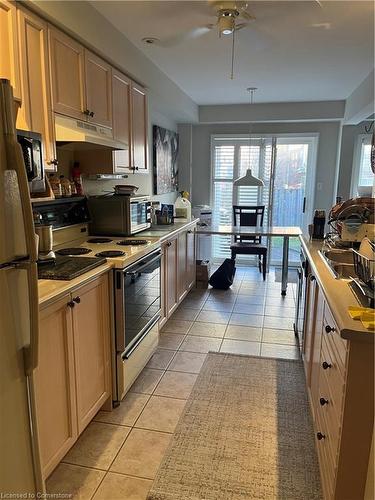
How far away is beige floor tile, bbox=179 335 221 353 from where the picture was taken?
10.2 feet

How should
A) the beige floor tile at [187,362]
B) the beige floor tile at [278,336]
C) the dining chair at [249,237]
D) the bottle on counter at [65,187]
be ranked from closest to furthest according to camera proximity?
the bottle on counter at [65,187], the beige floor tile at [187,362], the beige floor tile at [278,336], the dining chair at [249,237]

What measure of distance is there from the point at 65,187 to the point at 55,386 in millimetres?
1488

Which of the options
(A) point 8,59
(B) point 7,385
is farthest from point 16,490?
(A) point 8,59

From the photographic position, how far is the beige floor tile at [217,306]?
13.4ft

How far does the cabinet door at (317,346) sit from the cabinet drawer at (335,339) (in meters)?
0.16

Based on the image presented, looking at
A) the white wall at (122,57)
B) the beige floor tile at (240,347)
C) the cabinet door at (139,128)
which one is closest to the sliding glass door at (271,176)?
the white wall at (122,57)

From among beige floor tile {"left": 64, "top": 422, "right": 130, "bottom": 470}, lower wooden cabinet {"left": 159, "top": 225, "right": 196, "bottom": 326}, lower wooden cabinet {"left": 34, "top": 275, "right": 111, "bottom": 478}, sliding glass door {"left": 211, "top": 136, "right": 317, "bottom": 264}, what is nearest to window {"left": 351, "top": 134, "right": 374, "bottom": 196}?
sliding glass door {"left": 211, "top": 136, "right": 317, "bottom": 264}

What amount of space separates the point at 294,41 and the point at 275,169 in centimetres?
299

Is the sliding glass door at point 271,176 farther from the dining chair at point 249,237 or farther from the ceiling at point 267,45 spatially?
the ceiling at point 267,45

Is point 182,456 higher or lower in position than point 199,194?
lower

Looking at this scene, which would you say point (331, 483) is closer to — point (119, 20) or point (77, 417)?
point (77, 417)

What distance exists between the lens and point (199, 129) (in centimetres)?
603

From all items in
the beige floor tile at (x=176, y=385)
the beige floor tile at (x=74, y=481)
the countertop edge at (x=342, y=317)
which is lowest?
the beige floor tile at (x=74, y=481)

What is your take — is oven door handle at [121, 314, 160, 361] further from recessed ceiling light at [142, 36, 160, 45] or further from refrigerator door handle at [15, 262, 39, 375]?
recessed ceiling light at [142, 36, 160, 45]
